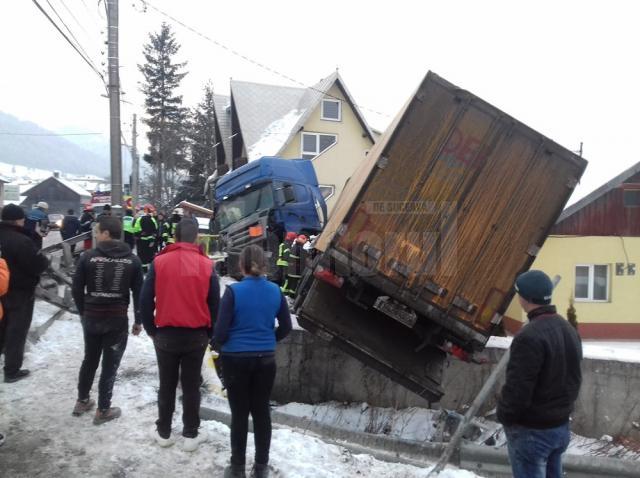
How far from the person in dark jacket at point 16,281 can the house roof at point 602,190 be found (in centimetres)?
1655

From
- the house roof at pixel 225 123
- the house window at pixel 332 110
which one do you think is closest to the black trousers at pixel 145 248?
the house window at pixel 332 110

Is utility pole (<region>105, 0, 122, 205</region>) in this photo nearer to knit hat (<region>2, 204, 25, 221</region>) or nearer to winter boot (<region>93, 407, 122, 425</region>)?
knit hat (<region>2, 204, 25, 221</region>)

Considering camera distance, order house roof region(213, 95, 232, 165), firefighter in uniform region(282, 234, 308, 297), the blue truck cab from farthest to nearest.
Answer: house roof region(213, 95, 232, 165) < the blue truck cab < firefighter in uniform region(282, 234, 308, 297)

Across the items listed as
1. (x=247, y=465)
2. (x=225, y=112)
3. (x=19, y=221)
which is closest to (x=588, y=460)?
(x=247, y=465)

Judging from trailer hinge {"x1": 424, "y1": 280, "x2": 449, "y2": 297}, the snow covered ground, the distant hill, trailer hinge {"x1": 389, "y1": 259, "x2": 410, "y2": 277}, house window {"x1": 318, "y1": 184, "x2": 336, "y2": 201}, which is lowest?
the snow covered ground

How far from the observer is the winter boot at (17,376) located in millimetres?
5039

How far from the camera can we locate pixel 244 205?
12.9 metres

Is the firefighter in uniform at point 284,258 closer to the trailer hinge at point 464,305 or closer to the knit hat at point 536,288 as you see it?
the trailer hinge at point 464,305

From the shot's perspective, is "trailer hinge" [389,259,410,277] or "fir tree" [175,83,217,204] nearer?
"trailer hinge" [389,259,410,277]

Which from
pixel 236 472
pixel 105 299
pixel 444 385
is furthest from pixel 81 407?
pixel 444 385

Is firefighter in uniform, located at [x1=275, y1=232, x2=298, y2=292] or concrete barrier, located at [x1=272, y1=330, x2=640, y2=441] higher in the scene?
firefighter in uniform, located at [x1=275, y1=232, x2=298, y2=292]

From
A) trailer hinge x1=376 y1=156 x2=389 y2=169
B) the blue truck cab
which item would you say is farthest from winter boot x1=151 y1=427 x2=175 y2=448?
the blue truck cab

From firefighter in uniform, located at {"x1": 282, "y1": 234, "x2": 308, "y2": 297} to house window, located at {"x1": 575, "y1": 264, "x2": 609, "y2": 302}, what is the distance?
11.7 meters

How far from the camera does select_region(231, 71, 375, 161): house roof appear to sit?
84.4 feet
